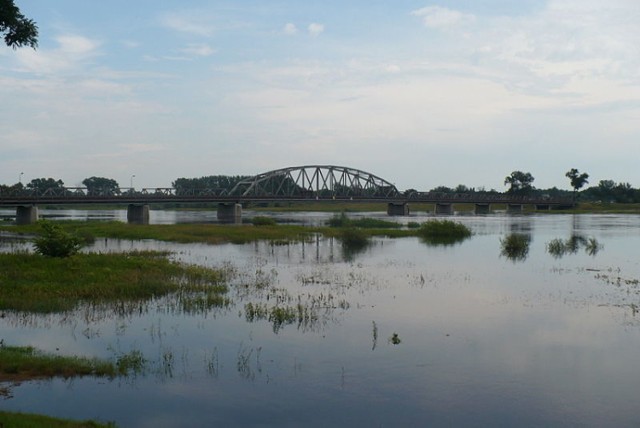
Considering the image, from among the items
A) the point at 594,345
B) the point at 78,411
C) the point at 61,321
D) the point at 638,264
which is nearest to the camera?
the point at 78,411

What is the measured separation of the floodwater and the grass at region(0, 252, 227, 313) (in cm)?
144

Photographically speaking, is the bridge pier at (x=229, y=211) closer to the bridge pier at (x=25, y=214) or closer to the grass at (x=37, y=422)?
the bridge pier at (x=25, y=214)

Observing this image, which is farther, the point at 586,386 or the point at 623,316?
the point at 623,316

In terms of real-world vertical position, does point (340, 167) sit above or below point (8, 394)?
above

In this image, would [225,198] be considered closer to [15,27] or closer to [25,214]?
[25,214]

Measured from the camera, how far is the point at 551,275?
36188mm

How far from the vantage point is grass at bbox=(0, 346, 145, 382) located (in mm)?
15484

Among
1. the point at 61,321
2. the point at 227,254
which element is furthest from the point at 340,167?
the point at 61,321

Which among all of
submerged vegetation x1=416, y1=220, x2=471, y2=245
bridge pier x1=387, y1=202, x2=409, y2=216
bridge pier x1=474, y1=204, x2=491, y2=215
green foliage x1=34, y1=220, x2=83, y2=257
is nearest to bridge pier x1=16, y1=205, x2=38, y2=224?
submerged vegetation x1=416, y1=220, x2=471, y2=245

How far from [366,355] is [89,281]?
603 inches

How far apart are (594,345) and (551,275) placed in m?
17.2

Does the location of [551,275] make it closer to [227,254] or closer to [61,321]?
[227,254]

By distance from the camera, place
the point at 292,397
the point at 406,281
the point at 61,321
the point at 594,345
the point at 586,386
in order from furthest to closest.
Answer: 1. the point at 406,281
2. the point at 61,321
3. the point at 594,345
4. the point at 586,386
5. the point at 292,397

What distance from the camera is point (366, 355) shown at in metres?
Answer: 18.3
